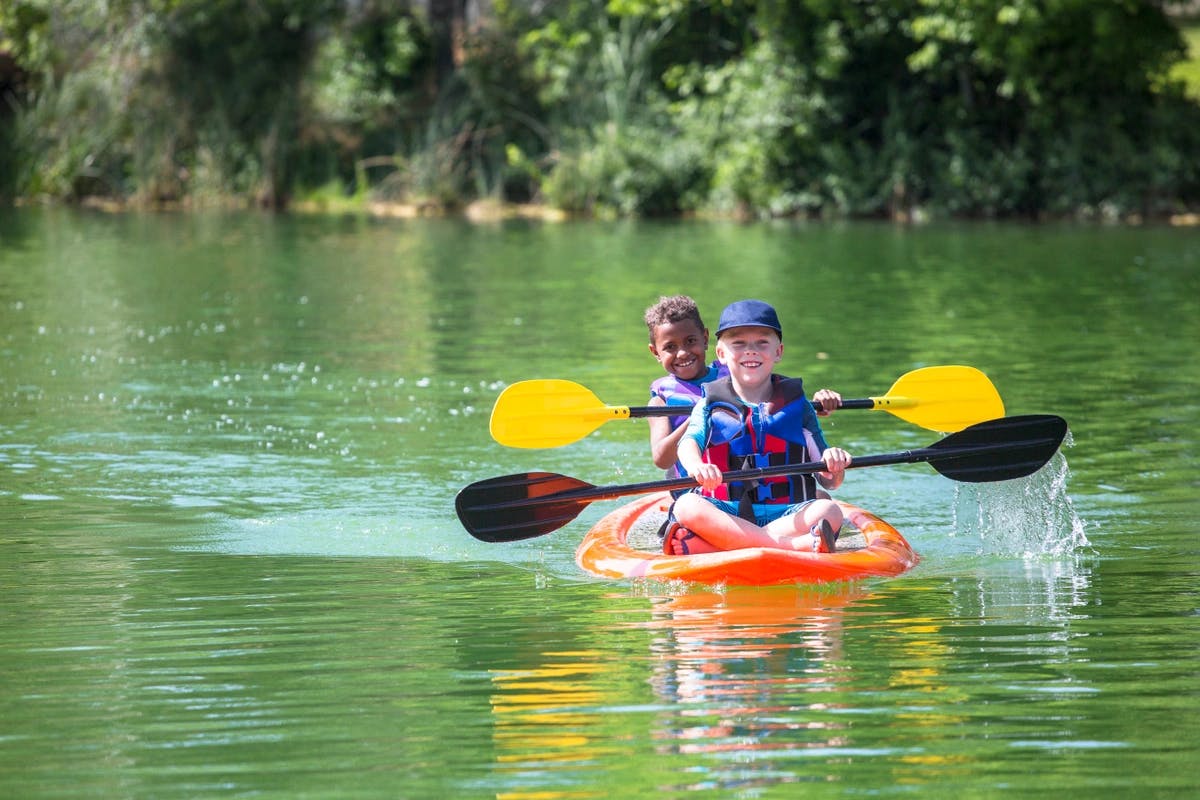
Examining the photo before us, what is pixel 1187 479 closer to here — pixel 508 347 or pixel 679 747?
pixel 679 747

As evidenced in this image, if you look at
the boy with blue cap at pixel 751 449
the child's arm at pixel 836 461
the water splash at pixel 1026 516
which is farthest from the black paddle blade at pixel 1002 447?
the child's arm at pixel 836 461

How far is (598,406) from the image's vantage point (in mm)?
8281

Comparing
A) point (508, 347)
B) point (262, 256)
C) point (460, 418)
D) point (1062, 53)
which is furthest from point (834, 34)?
point (460, 418)

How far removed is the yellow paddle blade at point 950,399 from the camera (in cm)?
835

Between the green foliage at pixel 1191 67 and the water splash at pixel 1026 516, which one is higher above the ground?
the green foliage at pixel 1191 67

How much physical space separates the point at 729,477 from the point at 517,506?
1010 mm

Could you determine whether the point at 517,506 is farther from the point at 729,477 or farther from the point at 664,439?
the point at 729,477

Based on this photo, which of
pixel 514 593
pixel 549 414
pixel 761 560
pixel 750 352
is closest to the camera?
pixel 761 560

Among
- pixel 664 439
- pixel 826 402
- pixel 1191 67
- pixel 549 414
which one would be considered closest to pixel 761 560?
pixel 826 402

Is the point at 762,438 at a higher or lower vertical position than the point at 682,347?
lower

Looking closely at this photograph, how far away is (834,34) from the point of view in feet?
93.5

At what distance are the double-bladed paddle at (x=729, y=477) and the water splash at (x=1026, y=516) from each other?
0.95ft

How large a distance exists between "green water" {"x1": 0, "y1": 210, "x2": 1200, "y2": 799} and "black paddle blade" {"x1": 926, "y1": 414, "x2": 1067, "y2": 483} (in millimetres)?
313

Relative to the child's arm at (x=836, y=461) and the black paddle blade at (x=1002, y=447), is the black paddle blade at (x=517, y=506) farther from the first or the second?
the black paddle blade at (x=1002, y=447)
